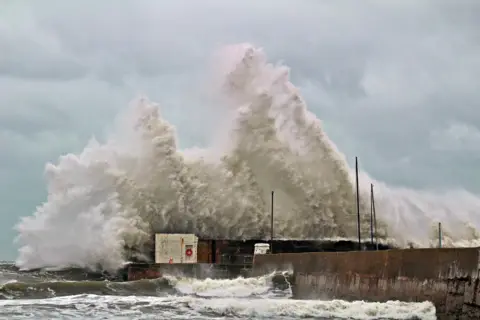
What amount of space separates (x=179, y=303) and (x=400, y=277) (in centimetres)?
501

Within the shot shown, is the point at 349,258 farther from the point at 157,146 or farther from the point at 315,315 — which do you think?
the point at 157,146

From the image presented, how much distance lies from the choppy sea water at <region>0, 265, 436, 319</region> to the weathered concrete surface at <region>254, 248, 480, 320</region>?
335 mm

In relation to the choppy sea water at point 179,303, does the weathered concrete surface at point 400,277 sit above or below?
above

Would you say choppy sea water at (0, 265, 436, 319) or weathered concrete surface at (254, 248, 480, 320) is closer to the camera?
weathered concrete surface at (254, 248, 480, 320)

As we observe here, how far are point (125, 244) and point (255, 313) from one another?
16721 millimetres

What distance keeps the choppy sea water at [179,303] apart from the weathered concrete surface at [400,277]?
0.34 m

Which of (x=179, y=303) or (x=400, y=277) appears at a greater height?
(x=400, y=277)

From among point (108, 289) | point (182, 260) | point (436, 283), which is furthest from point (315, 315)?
point (182, 260)

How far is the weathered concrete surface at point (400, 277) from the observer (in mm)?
10906

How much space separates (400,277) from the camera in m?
12.6

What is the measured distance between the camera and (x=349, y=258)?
577 inches

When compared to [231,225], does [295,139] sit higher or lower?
higher

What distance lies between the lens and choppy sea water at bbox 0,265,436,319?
1292 centimetres

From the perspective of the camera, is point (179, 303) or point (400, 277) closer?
point (400, 277)
